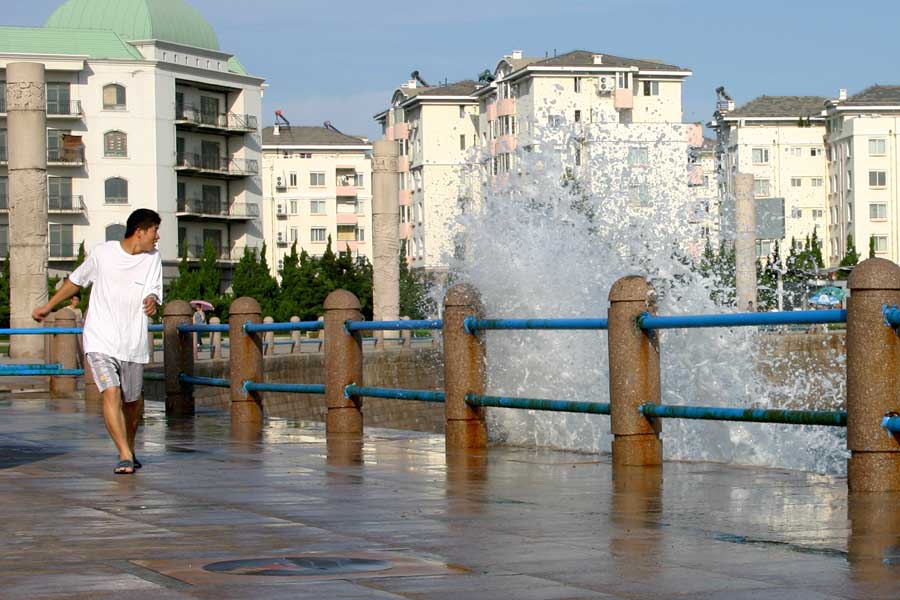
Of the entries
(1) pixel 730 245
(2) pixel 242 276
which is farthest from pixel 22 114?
(2) pixel 242 276

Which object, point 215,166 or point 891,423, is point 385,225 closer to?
point 891,423

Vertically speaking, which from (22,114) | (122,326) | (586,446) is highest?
(22,114)

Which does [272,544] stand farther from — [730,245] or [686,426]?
[730,245]

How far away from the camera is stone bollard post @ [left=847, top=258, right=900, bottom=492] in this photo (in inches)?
370

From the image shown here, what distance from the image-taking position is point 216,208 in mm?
105000

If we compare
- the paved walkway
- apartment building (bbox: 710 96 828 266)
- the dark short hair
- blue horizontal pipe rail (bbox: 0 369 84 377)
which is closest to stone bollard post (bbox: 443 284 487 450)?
the paved walkway

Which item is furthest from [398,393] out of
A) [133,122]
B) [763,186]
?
[763,186]

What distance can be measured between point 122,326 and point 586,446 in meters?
6.76

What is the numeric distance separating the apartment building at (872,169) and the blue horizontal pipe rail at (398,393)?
4756 inches

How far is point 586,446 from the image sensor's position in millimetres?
16875

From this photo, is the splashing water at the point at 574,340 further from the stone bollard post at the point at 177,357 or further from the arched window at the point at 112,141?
the arched window at the point at 112,141

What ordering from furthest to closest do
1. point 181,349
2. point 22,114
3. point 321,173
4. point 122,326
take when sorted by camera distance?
point 321,173 → point 22,114 → point 181,349 → point 122,326

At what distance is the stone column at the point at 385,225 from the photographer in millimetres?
57125

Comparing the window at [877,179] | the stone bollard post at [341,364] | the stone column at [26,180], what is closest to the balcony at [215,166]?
the window at [877,179]
